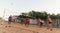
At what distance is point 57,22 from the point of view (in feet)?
142

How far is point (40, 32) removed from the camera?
2098 centimetres

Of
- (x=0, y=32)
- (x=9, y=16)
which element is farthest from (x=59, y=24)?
(x=0, y=32)

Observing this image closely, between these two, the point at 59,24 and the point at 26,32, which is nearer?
the point at 26,32

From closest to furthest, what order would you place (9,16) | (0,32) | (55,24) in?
(0,32) → (9,16) → (55,24)

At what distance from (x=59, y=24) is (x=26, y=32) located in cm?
2288

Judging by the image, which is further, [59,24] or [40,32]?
[59,24]

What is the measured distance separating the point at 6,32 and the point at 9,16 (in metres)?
9.51

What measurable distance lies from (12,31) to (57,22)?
23892mm

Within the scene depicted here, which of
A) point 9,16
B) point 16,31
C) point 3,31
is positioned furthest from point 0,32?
point 9,16

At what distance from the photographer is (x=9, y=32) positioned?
2028 cm

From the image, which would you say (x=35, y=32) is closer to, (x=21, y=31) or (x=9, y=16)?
(x=21, y=31)

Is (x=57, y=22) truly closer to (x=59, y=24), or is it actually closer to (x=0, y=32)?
(x=59, y=24)


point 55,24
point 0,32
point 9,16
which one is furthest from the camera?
point 55,24

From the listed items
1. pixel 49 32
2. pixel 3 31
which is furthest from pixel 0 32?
pixel 49 32
